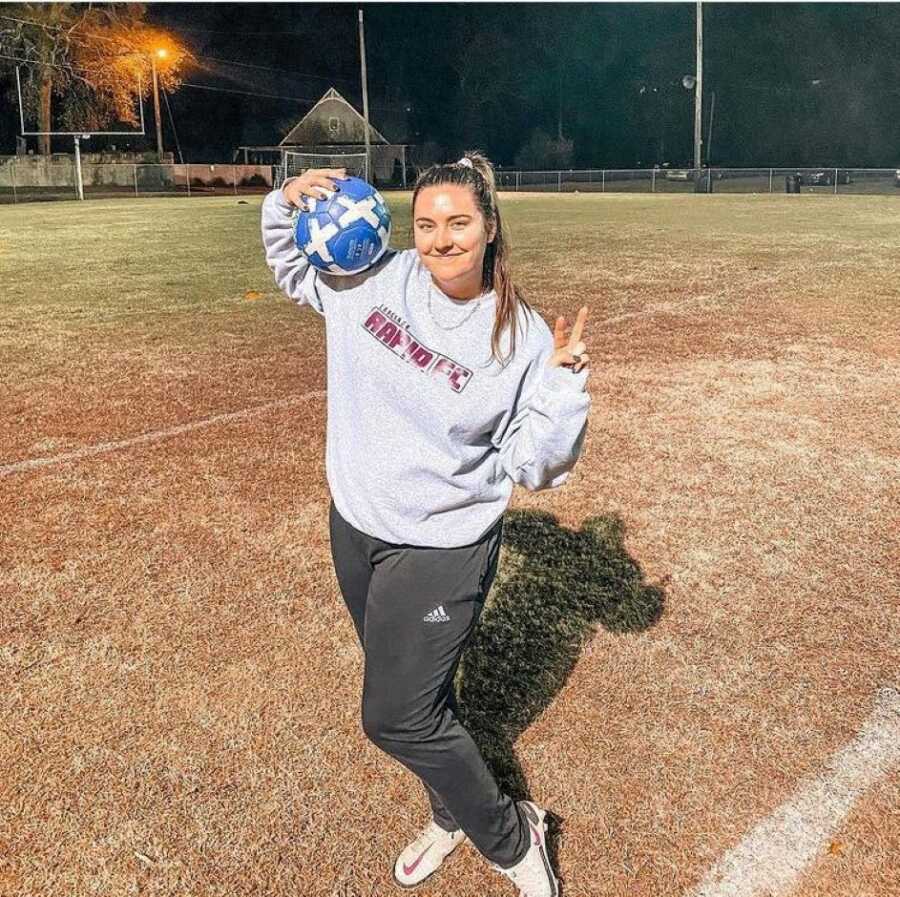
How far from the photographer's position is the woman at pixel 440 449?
2467 mm

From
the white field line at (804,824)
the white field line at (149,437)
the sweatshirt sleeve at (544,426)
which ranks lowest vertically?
the white field line at (804,824)

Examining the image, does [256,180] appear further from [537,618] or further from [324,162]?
[537,618]

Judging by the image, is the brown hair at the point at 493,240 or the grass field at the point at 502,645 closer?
the brown hair at the point at 493,240

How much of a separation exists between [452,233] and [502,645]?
90.2 inches

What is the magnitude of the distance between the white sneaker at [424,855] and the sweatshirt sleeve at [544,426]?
1.24 m

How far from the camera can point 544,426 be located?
235 centimetres

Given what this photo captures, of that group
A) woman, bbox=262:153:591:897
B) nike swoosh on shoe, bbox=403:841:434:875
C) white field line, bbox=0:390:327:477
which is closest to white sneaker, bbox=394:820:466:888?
nike swoosh on shoe, bbox=403:841:434:875

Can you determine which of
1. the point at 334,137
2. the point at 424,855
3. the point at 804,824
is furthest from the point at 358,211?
the point at 334,137

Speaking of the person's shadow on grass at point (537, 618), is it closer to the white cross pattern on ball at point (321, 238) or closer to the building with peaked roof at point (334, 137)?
the white cross pattern on ball at point (321, 238)

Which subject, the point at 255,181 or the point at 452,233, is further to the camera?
the point at 255,181

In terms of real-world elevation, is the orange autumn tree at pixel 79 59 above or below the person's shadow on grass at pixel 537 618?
above

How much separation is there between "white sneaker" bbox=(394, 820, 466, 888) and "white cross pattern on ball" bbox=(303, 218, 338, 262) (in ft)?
6.04

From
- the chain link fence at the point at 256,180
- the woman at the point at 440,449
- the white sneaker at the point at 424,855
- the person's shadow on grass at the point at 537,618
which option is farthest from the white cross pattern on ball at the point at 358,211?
the chain link fence at the point at 256,180

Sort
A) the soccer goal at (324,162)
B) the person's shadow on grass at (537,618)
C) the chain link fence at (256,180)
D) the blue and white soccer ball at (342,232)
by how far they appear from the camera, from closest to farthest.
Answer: the blue and white soccer ball at (342,232)
the person's shadow on grass at (537,618)
the chain link fence at (256,180)
the soccer goal at (324,162)
